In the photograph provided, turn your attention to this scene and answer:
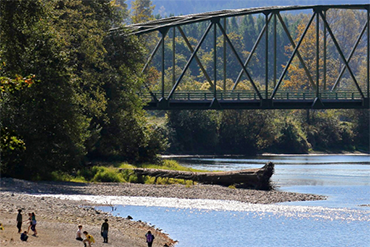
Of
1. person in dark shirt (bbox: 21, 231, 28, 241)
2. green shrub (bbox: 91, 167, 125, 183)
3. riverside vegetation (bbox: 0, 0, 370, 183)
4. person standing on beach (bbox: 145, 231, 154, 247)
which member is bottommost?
person standing on beach (bbox: 145, 231, 154, 247)

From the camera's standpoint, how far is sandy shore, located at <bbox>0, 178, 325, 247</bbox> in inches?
1014

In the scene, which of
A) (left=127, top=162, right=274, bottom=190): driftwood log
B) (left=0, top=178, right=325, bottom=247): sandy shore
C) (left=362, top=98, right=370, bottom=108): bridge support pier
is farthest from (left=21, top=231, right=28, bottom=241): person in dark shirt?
(left=362, top=98, right=370, bottom=108): bridge support pier

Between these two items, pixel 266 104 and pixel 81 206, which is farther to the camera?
pixel 266 104

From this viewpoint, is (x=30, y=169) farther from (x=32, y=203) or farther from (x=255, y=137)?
(x=255, y=137)

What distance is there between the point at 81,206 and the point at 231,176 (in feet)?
52.8

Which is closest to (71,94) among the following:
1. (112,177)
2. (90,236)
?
(112,177)

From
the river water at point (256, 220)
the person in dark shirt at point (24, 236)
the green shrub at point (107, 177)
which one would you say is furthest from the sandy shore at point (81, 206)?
the green shrub at point (107, 177)

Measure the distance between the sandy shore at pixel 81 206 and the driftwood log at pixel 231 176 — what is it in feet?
4.83

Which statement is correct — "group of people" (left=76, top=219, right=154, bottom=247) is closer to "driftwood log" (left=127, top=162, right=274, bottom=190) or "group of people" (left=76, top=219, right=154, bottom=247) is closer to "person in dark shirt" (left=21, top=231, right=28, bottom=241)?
"person in dark shirt" (left=21, top=231, right=28, bottom=241)

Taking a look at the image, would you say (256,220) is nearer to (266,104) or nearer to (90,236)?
(90,236)

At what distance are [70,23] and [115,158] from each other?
11621 millimetres

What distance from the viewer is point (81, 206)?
35906mm

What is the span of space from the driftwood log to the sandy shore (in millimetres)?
1471

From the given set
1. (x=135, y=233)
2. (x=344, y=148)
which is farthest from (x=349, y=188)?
(x=344, y=148)
